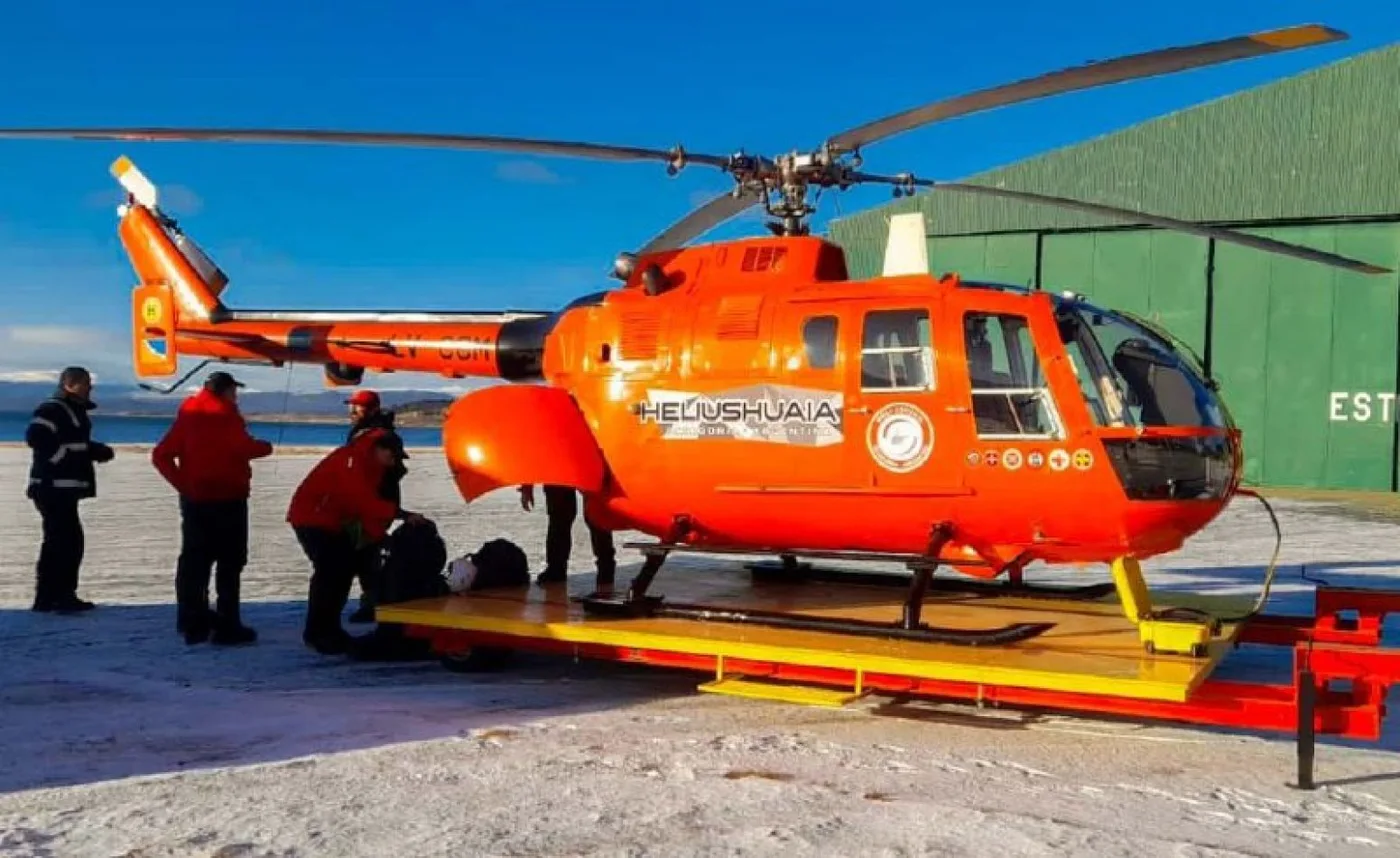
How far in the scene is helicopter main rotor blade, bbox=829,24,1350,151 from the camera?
17.4 ft


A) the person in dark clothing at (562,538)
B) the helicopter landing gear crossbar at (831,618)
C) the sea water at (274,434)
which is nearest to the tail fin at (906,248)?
the helicopter landing gear crossbar at (831,618)

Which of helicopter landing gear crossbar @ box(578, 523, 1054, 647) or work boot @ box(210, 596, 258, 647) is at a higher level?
helicopter landing gear crossbar @ box(578, 523, 1054, 647)

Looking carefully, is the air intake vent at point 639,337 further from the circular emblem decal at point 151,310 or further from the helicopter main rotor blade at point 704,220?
the circular emblem decal at point 151,310

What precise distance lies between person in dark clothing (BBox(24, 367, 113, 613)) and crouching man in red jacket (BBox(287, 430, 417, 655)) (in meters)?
2.27

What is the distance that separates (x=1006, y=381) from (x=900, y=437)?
67 cm

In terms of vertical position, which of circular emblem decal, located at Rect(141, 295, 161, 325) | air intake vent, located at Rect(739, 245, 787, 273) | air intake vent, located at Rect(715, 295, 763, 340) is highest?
air intake vent, located at Rect(739, 245, 787, 273)

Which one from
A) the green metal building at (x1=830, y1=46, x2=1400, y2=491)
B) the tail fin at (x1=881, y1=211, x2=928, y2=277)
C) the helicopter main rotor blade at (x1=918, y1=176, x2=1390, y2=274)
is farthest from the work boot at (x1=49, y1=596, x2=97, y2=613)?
the green metal building at (x1=830, y1=46, x2=1400, y2=491)

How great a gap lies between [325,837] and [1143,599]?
14.8 ft

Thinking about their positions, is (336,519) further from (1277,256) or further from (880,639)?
(1277,256)

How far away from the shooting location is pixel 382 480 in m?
8.20

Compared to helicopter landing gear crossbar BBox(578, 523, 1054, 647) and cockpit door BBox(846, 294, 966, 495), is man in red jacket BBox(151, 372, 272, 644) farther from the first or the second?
cockpit door BBox(846, 294, 966, 495)

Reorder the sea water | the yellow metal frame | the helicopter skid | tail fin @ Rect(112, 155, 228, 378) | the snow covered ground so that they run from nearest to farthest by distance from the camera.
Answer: the snow covered ground < the yellow metal frame < the helicopter skid < tail fin @ Rect(112, 155, 228, 378) < the sea water

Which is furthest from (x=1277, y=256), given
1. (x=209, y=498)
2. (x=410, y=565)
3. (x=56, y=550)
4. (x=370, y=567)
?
(x=56, y=550)

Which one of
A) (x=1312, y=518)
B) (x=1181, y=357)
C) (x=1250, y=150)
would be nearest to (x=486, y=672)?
(x=1181, y=357)
